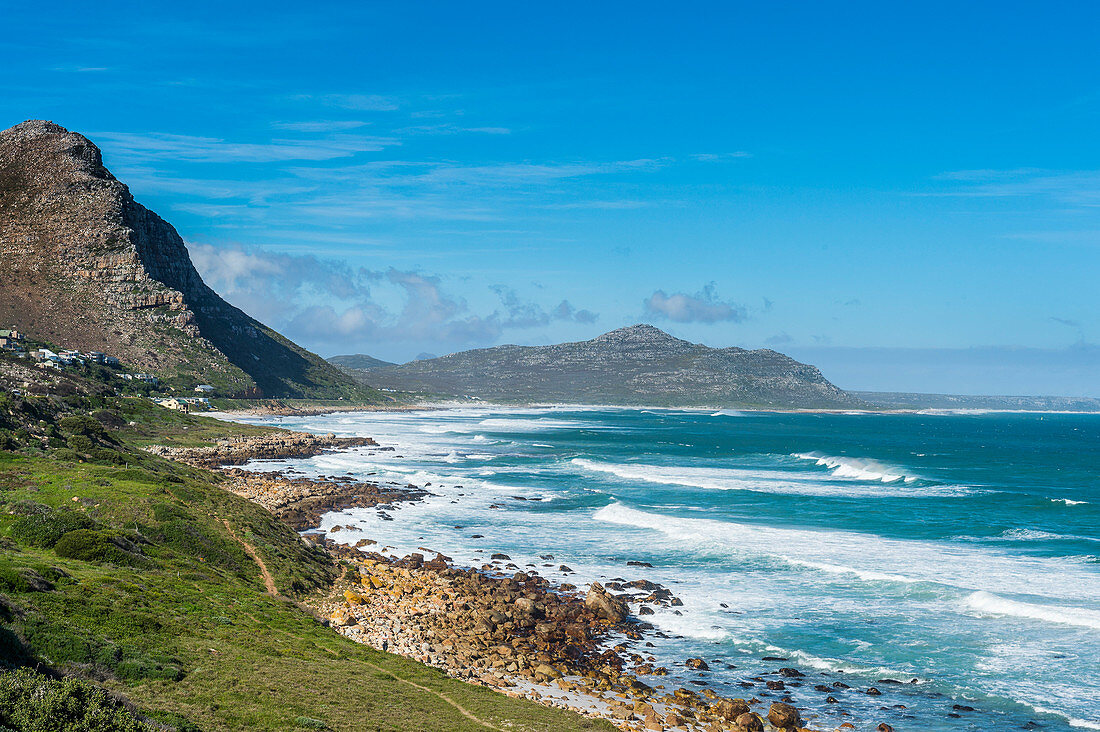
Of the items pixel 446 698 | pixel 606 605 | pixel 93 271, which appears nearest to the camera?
pixel 446 698

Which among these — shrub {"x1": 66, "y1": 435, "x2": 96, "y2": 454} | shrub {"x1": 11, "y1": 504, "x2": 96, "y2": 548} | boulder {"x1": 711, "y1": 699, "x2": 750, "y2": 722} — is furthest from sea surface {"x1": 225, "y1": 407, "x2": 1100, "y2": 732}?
shrub {"x1": 11, "y1": 504, "x2": 96, "y2": 548}

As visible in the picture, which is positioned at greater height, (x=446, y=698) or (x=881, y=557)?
(x=446, y=698)

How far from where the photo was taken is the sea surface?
22625 millimetres

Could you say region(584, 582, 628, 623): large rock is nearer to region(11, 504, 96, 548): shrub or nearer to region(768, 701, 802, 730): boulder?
region(768, 701, 802, 730): boulder

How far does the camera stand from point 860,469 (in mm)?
77812

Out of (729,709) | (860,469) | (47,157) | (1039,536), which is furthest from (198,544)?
(47,157)

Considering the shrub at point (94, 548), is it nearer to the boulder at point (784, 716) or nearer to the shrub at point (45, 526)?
the shrub at point (45, 526)

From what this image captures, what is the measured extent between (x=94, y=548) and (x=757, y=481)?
180ft

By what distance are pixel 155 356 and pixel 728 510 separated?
352 feet

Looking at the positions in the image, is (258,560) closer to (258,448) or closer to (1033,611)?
(1033,611)

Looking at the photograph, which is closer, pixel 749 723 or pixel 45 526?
pixel 749 723

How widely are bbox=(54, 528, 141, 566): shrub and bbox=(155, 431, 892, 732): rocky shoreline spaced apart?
6379 millimetres

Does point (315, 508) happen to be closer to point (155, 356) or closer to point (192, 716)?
point (192, 716)

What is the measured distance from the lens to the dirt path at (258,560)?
26039mm
